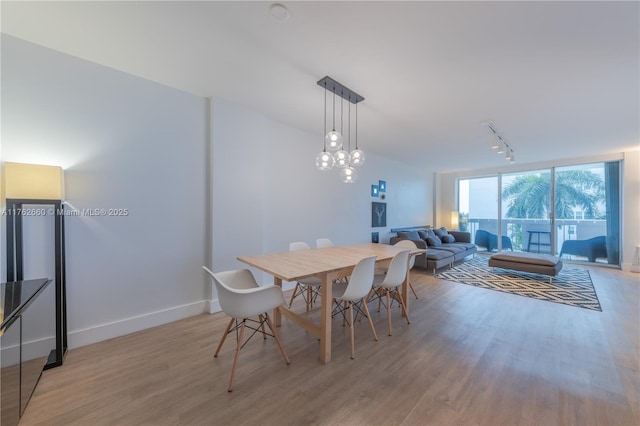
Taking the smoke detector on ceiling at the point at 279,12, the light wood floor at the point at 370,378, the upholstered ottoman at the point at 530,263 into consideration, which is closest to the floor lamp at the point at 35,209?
the light wood floor at the point at 370,378

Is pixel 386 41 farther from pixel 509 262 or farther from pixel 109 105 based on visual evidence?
pixel 509 262

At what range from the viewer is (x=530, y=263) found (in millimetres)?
4527

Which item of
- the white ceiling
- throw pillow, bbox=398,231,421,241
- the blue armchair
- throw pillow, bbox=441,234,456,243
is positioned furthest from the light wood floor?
the blue armchair

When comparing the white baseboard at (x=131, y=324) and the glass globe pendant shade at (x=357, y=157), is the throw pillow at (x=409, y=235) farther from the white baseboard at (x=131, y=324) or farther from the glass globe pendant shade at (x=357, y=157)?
the white baseboard at (x=131, y=324)

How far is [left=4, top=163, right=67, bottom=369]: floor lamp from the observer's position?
5.95 ft

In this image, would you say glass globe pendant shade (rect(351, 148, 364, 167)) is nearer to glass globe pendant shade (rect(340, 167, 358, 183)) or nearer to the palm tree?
glass globe pendant shade (rect(340, 167, 358, 183))

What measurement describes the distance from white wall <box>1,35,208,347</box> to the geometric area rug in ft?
14.9

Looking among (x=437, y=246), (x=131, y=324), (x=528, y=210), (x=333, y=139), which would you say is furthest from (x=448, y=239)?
(x=131, y=324)

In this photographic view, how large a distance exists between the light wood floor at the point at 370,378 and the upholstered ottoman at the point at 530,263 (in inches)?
66.2

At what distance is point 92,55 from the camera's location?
7.18 ft

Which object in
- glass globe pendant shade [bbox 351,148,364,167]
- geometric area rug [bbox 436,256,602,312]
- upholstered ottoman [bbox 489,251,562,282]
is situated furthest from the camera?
upholstered ottoman [bbox 489,251,562,282]

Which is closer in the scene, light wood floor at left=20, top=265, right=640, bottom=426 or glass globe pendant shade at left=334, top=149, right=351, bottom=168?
light wood floor at left=20, top=265, right=640, bottom=426

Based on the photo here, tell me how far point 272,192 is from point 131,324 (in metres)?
2.28

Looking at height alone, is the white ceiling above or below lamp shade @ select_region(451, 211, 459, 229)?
above
